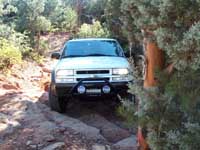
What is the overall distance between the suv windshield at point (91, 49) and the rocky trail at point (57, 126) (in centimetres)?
118

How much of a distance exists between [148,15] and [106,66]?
5.85m

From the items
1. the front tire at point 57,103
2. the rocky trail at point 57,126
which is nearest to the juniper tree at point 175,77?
the rocky trail at point 57,126

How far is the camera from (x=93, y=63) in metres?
9.63

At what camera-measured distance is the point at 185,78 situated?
11.2 feet

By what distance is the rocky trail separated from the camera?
7.16 m

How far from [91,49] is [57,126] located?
296 centimetres

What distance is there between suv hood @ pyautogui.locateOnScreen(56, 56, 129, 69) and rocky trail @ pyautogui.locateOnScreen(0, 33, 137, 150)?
3.40 feet

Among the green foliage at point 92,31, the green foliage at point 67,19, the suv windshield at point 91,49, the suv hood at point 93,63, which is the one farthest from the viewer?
the green foliage at point 67,19

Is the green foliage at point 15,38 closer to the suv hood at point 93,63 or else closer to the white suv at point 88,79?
the suv hood at point 93,63

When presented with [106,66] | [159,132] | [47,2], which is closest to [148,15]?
[159,132]

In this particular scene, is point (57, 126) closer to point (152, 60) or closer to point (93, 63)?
point (93, 63)

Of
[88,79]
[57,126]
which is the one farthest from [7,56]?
[57,126]

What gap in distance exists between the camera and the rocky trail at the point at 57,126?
7156mm

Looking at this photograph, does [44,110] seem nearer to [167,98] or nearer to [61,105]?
[61,105]
